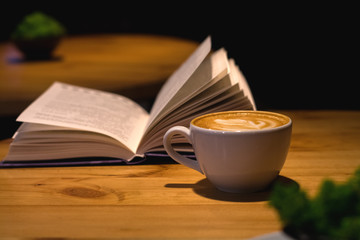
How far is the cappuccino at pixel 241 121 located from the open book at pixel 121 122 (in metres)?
0.07

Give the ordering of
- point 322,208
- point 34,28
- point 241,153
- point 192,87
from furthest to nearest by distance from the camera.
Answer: point 34,28
point 192,87
point 241,153
point 322,208

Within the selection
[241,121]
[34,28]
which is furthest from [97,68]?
[241,121]

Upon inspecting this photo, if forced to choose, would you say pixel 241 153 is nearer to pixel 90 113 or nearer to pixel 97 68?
pixel 90 113

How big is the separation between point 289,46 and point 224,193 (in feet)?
9.41

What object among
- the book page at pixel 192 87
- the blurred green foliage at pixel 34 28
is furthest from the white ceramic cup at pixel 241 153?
the blurred green foliage at pixel 34 28

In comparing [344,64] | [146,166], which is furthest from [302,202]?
[344,64]

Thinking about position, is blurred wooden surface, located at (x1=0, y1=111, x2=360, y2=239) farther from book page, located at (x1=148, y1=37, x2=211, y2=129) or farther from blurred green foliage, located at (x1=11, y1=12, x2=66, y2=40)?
blurred green foliage, located at (x1=11, y1=12, x2=66, y2=40)

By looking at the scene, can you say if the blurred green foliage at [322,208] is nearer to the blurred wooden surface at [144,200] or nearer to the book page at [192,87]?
the blurred wooden surface at [144,200]

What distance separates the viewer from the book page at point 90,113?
881 mm

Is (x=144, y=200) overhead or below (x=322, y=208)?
below

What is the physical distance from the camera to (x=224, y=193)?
27.3 inches

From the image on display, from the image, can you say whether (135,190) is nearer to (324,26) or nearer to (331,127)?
(331,127)

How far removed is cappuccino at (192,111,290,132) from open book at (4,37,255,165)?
72 mm

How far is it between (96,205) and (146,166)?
0.18 metres
